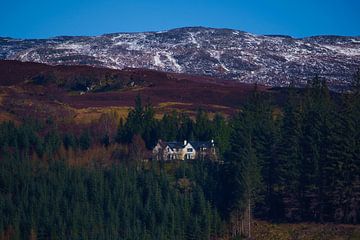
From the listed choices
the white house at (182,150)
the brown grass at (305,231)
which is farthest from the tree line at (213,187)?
the white house at (182,150)

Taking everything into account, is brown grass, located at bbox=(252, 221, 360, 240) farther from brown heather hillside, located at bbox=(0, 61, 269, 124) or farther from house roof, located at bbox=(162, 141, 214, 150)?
brown heather hillside, located at bbox=(0, 61, 269, 124)

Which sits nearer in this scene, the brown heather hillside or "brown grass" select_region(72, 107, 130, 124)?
"brown grass" select_region(72, 107, 130, 124)

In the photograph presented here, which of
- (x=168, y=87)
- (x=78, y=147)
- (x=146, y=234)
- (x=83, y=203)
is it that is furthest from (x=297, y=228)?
(x=168, y=87)

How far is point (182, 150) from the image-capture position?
66062 mm

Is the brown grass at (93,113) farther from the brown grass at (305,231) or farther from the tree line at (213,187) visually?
the brown grass at (305,231)

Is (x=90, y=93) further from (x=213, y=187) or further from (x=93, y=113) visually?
(x=213, y=187)

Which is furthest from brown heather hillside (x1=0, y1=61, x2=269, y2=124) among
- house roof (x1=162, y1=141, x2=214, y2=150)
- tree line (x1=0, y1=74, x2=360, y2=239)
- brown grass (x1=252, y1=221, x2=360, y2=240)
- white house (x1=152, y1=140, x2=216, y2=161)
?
brown grass (x1=252, y1=221, x2=360, y2=240)

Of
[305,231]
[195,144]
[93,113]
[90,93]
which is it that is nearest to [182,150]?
[195,144]

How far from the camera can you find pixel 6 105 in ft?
301

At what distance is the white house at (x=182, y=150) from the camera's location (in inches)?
2487

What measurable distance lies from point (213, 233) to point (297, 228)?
5.92m

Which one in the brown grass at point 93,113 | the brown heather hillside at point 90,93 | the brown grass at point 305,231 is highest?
the brown heather hillside at point 90,93

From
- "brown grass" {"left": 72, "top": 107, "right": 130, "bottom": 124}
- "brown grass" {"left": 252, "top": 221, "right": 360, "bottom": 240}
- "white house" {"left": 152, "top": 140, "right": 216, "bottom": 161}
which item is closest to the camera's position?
"brown grass" {"left": 252, "top": 221, "right": 360, "bottom": 240}

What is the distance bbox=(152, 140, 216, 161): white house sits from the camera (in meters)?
63.2
